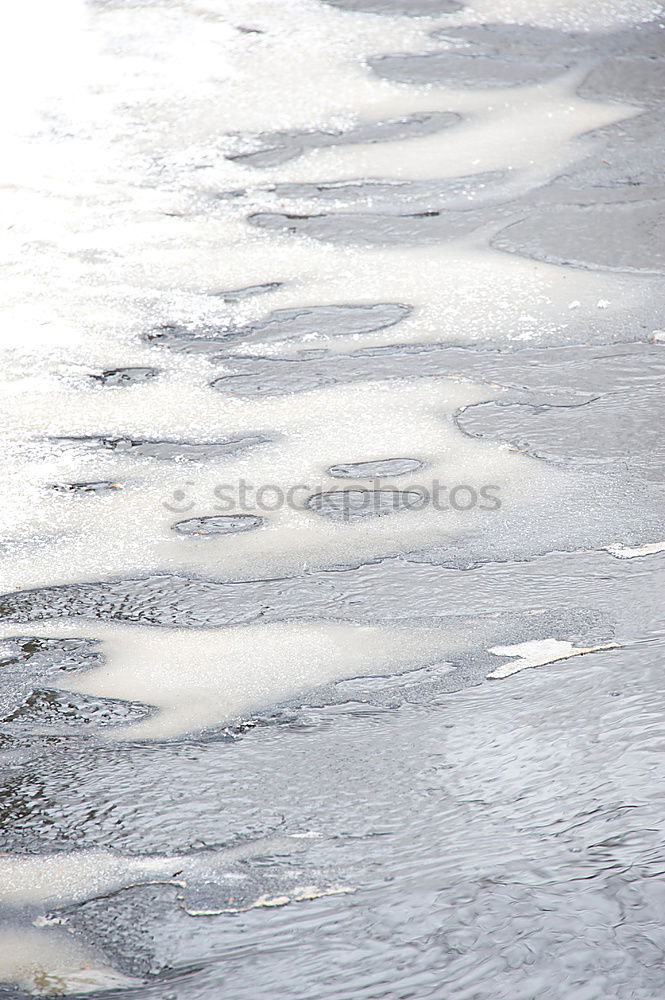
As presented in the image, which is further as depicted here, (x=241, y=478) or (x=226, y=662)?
(x=241, y=478)

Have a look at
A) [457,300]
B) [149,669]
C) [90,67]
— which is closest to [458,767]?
[149,669]

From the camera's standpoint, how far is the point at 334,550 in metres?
3.23

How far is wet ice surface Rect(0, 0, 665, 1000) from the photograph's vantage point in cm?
215

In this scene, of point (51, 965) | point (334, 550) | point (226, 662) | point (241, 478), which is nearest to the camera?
point (51, 965)

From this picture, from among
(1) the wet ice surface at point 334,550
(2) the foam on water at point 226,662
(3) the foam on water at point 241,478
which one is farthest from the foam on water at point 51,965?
(3) the foam on water at point 241,478

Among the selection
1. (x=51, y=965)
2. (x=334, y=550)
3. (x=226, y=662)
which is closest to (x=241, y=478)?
(x=334, y=550)

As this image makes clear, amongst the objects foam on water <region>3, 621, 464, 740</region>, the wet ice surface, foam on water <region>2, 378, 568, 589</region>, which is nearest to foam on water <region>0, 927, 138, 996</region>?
the wet ice surface

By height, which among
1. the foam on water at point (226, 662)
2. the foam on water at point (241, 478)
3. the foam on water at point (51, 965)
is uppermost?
the foam on water at point (241, 478)

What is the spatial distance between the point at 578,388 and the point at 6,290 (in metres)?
2.62

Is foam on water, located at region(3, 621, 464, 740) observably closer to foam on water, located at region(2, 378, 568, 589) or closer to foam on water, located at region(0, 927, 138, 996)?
foam on water, located at region(2, 378, 568, 589)

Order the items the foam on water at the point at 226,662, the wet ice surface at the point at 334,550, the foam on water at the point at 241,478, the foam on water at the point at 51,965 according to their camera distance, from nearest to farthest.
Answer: the foam on water at the point at 51,965, the wet ice surface at the point at 334,550, the foam on water at the point at 226,662, the foam on water at the point at 241,478

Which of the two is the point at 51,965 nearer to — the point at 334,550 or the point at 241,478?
the point at 334,550

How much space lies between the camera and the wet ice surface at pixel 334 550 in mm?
2154

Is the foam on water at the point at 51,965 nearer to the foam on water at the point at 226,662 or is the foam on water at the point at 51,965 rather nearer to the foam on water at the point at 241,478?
the foam on water at the point at 226,662
